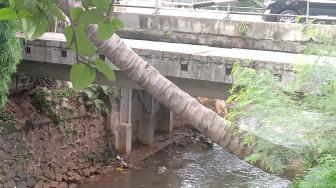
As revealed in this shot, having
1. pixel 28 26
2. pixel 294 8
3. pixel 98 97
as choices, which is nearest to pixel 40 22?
pixel 28 26

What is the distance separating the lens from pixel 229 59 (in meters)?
7.20

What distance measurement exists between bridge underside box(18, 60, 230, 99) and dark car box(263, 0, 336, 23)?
9.01 feet

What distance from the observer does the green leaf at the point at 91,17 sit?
41.9 inches

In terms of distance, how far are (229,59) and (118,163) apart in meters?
6.03

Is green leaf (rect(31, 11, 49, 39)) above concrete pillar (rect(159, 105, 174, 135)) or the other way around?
above

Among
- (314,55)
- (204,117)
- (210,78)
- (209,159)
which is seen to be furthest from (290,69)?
(209,159)

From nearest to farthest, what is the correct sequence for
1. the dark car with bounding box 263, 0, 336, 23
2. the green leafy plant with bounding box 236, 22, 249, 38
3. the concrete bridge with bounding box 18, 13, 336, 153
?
the concrete bridge with bounding box 18, 13, 336, 153
the green leafy plant with bounding box 236, 22, 249, 38
the dark car with bounding box 263, 0, 336, 23

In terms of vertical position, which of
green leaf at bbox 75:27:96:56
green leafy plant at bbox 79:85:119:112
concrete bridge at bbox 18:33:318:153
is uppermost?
green leaf at bbox 75:27:96:56

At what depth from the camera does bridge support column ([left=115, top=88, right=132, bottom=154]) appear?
12.7 meters

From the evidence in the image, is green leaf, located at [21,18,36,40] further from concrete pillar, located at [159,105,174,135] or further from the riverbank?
concrete pillar, located at [159,105,174,135]

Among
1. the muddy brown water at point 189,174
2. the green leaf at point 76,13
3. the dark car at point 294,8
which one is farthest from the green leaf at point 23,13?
the muddy brown water at point 189,174

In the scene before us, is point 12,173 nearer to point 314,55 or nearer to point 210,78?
point 210,78

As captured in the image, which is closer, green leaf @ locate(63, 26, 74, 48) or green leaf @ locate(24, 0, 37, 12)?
green leaf @ locate(24, 0, 37, 12)

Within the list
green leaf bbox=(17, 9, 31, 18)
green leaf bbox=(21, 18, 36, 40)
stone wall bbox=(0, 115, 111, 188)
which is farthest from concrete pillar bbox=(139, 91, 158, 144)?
green leaf bbox=(17, 9, 31, 18)
